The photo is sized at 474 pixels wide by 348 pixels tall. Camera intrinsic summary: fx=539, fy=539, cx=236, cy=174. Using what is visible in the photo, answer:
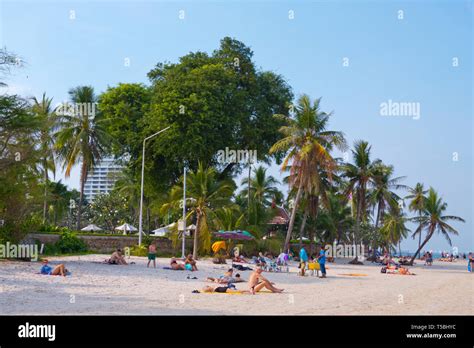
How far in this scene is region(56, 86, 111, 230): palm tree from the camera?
151ft

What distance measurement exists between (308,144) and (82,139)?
19409 millimetres

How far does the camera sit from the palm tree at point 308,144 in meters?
40.2

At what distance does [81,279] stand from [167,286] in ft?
10.8

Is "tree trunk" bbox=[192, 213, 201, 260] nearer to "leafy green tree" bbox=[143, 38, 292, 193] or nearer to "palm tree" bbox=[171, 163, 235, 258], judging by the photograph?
"palm tree" bbox=[171, 163, 235, 258]

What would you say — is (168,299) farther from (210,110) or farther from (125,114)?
(125,114)

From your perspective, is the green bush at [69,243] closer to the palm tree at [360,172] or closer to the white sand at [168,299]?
the white sand at [168,299]

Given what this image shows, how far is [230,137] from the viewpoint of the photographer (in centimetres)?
4438

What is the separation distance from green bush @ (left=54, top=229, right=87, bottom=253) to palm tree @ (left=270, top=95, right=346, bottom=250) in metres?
15.5

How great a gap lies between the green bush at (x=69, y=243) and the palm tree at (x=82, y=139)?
990 cm

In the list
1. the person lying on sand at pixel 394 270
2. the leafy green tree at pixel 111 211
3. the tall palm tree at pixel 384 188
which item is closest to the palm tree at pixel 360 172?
the tall palm tree at pixel 384 188

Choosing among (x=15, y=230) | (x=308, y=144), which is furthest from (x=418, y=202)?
(x=15, y=230)

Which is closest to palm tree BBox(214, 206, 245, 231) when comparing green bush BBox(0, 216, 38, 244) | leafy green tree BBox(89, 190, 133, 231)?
green bush BBox(0, 216, 38, 244)

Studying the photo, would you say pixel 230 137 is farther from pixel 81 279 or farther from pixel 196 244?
pixel 81 279
